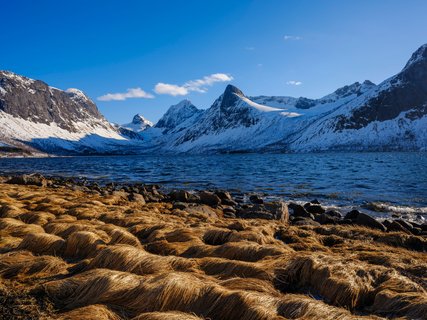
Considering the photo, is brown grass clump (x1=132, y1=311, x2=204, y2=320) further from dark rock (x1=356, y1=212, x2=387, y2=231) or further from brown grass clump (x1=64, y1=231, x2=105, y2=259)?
dark rock (x1=356, y1=212, x2=387, y2=231)

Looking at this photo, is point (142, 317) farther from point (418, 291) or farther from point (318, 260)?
point (418, 291)

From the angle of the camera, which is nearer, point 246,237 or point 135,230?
point 246,237

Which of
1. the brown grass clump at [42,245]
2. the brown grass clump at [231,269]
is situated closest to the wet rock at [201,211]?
the brown grass clump at [42,245]

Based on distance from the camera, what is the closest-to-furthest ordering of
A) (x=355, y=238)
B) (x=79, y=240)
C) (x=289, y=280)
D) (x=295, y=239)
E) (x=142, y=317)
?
(x=142, y=317) → (x=289, y=280) → (x=79, y=240) → (x=295, y=239) → (x=355, y=238)

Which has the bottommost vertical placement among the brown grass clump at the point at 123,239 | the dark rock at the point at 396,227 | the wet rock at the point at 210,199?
the dark rock at the point at 396,227

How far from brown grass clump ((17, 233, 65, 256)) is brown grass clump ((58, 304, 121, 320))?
3949 millimetres

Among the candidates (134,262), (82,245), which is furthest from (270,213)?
(134,262)

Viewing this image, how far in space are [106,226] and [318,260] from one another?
7136 millimetres

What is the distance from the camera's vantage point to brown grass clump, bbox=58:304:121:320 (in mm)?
4543

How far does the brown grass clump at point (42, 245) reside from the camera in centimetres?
829

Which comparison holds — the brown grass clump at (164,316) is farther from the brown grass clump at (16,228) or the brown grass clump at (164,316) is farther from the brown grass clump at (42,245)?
the brown grass clump at (16,228)

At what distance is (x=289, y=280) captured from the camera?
646cm

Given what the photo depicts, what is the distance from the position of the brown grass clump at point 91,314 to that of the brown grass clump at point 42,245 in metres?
3.95

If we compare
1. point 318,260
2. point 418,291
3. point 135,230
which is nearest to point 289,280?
point 318,260
